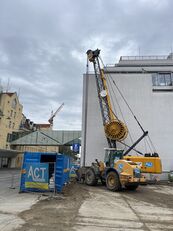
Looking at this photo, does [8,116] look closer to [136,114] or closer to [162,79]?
[136,114]

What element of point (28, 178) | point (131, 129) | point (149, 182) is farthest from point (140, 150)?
point (28, 178)

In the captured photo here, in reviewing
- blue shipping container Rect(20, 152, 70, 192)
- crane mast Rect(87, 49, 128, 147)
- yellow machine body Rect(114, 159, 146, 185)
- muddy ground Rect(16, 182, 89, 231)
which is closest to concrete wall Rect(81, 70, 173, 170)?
crane mast Rect(87, 49, 128, 147)

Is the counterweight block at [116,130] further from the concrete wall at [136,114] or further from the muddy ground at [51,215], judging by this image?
the muddy ground at [51,215]

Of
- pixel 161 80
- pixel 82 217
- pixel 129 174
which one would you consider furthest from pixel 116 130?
pixel 82 217

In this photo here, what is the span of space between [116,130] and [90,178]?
6.93m

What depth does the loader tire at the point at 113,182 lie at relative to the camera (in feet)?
42.7

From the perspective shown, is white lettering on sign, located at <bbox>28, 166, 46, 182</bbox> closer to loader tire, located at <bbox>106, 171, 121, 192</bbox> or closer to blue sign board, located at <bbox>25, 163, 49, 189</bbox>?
blue sign board, located at <bbox>25, 163, 49, 189</bbox>

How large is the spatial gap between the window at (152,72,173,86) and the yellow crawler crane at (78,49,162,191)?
884cm

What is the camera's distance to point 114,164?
14.6 m

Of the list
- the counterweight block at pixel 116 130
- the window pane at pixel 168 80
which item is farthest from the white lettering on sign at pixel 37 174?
the window pane at pixel 168 80

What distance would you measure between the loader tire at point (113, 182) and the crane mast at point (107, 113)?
302 inches

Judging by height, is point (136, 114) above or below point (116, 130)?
above

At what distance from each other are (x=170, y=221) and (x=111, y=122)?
1469 cm

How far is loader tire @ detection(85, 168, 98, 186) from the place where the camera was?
15.3 m
